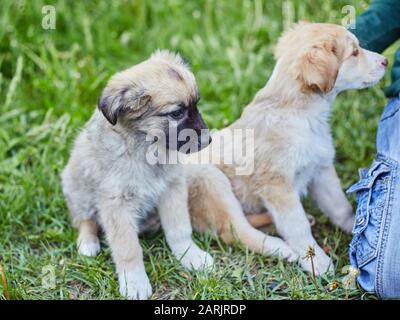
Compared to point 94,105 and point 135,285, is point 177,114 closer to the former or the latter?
point 135,285

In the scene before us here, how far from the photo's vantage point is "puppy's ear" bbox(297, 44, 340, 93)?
3.51m

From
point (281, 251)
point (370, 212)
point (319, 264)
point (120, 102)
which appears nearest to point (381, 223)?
point (370, 212)

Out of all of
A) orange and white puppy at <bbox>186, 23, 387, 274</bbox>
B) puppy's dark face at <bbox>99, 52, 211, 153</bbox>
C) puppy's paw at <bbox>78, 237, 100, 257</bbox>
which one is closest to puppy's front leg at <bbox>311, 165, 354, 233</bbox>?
orange and white puppy at <bbox>186, 23, 387, 274</bbox>

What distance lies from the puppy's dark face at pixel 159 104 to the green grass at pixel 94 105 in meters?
0.78

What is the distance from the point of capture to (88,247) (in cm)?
390

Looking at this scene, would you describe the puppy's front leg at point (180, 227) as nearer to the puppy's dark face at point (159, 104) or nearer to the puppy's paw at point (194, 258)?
the puppy's paw at point (194, 258)

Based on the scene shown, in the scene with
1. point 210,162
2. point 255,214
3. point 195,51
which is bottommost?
point 255,214

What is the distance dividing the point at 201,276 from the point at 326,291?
67 centimetres

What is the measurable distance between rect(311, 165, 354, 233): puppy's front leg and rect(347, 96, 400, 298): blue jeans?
1.08ft

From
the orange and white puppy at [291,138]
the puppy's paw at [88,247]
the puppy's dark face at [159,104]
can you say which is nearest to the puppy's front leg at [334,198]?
the orange and white puppy at [291,138]

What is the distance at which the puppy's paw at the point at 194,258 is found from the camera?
3.71m

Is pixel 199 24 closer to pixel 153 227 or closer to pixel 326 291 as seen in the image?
pixel 153 227

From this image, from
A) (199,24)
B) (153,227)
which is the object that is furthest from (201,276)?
(199,24)

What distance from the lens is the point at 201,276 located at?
11.6 feet
